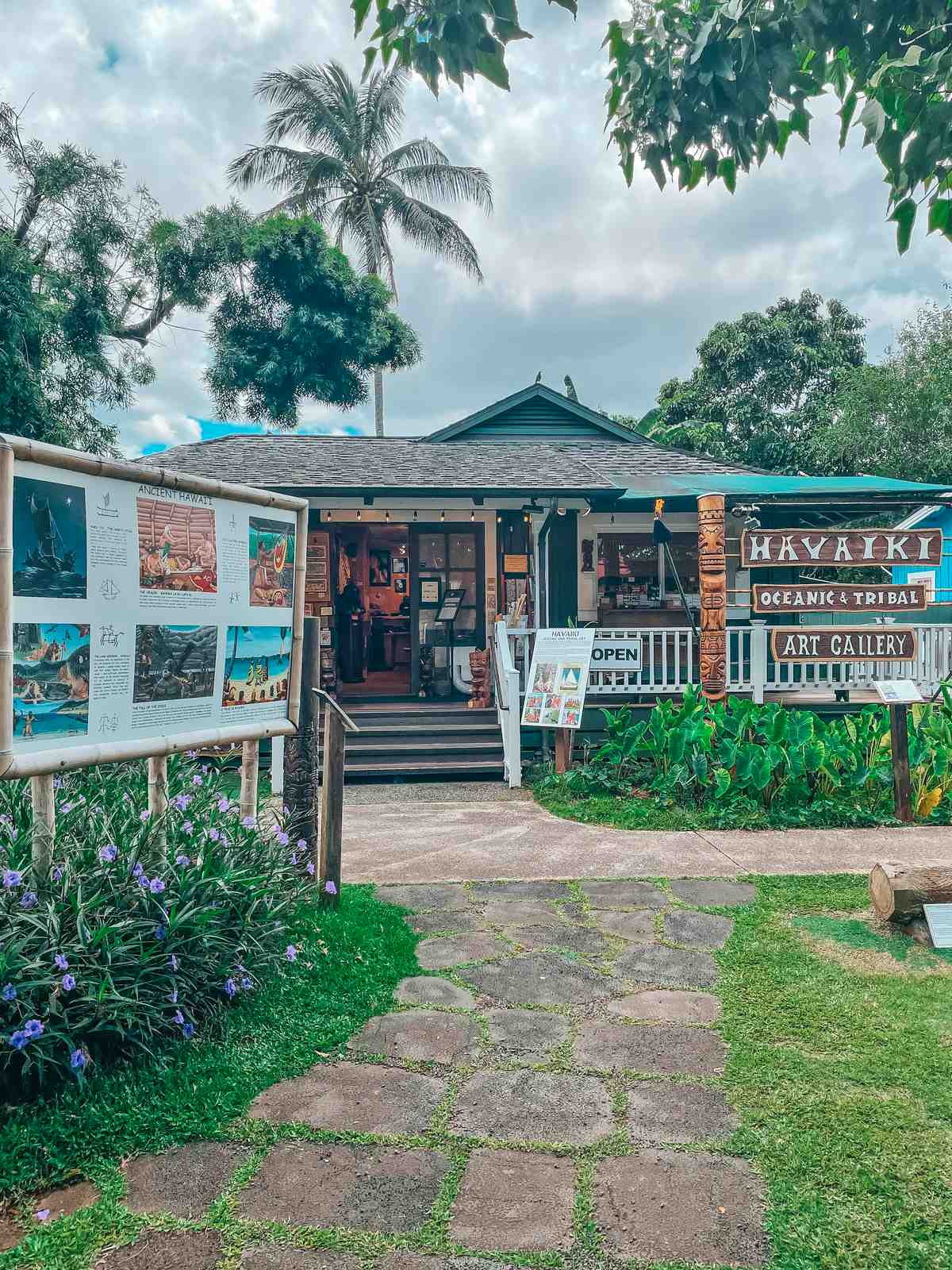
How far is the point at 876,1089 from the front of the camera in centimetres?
273

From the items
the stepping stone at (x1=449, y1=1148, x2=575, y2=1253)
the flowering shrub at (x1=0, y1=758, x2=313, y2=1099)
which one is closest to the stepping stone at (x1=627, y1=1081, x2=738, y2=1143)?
the stepping stone at (x1=449, y1=1148, x2=575, y2=1253)

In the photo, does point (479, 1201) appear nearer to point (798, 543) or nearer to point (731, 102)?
point (731, 102)

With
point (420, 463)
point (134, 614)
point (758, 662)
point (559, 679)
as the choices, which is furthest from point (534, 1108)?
point (420, 463)

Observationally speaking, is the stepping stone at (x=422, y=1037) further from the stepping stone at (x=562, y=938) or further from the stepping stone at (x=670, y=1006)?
the stepping stone at (x=562, y=938)

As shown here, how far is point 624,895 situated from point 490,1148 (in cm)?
253

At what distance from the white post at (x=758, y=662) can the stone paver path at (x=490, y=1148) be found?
5.52m

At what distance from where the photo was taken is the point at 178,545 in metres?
3.07

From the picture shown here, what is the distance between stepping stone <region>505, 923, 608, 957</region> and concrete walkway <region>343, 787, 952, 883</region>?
3.06 ft

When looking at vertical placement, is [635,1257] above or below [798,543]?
below

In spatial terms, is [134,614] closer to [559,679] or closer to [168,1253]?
[168,1253]

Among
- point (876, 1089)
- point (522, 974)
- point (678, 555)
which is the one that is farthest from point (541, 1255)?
point (678, 555)

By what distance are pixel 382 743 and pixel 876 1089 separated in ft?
22.9

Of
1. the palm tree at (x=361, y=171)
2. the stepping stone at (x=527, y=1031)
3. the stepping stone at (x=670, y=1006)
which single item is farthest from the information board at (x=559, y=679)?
the palm tree at (x=361, y=171)

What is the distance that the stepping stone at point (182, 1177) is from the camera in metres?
2.15
